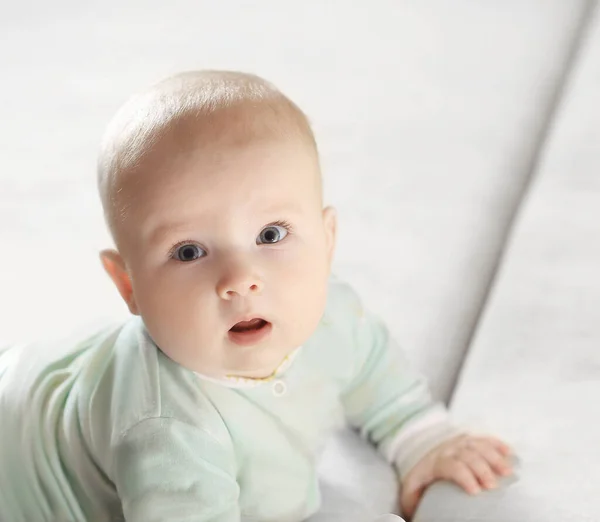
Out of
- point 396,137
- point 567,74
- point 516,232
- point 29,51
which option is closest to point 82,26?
point 29,51

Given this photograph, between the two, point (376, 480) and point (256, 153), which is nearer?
point (256, 153)

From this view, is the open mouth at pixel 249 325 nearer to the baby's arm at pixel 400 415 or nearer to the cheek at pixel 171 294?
the cheek at pixel 171 294

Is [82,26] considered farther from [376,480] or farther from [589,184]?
[376,480]

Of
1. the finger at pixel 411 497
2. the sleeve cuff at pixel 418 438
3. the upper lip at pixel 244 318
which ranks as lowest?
the finger at pixel 411 497

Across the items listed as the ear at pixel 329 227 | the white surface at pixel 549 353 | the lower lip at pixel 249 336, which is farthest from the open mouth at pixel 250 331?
the white surface at pixel 549 353

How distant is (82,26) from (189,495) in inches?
46.1

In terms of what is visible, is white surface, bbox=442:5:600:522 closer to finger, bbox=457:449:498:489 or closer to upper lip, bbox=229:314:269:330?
finger, bbox=457:449:498:489

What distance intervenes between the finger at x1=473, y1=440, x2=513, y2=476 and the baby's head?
207mm

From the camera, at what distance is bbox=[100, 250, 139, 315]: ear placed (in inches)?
28.2

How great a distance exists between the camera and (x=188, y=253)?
2.18ft

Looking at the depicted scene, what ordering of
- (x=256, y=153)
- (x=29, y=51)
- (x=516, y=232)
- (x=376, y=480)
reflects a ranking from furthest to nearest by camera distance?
(x=29, y=51) → (x=516, y=232) → (x=376, y=480) → (x=256, y=153)

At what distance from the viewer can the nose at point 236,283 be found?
641 mm

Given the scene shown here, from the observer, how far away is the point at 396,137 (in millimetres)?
1254

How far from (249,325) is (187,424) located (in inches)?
3.6
